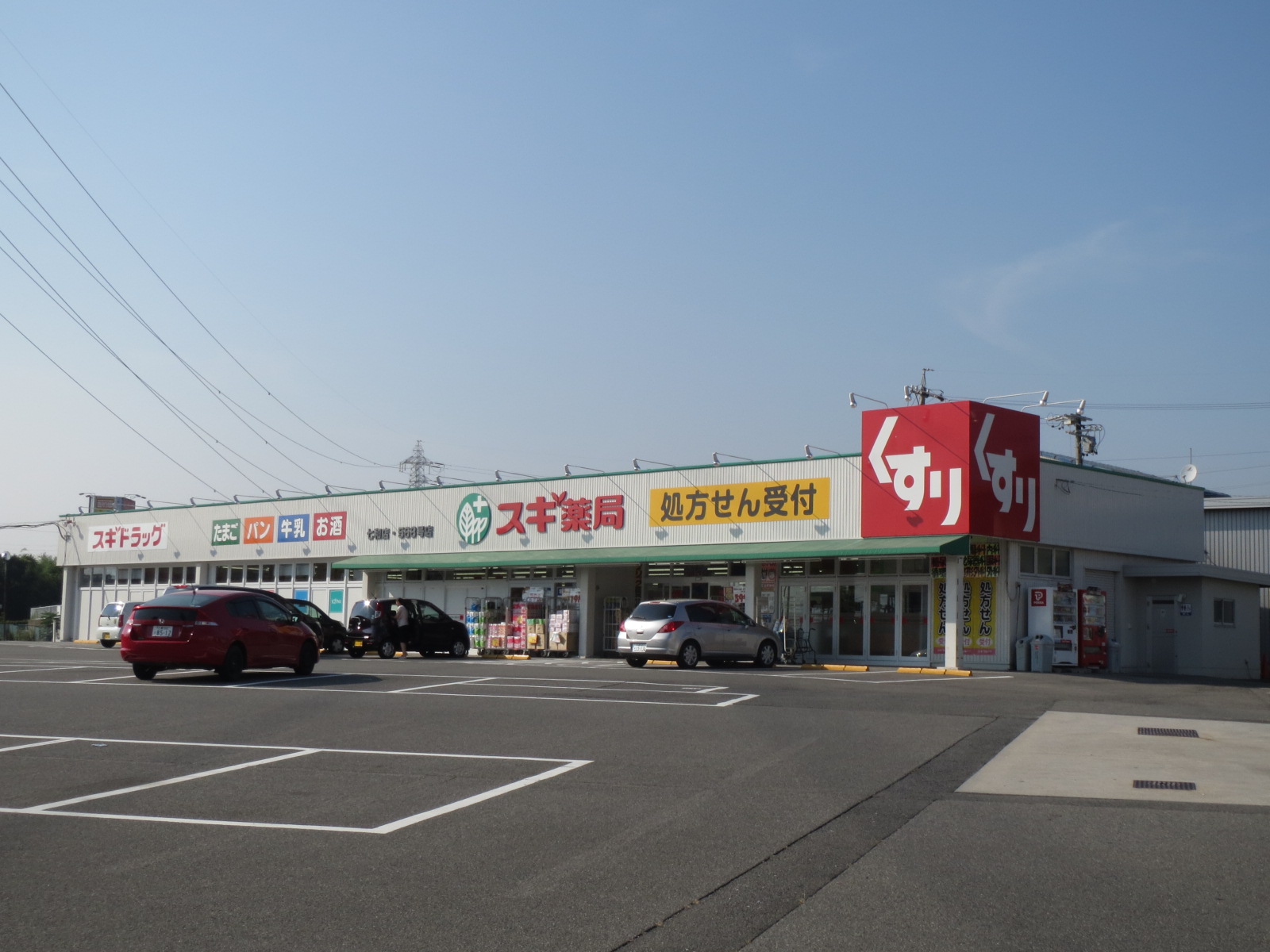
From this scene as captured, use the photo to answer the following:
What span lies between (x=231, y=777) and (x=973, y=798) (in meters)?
6.28

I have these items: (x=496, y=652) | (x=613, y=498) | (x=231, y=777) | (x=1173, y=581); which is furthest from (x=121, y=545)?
(x=231, y=777)

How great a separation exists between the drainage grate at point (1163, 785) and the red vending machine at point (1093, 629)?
2000cm

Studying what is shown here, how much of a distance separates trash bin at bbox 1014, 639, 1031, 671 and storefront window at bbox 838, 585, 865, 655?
4.05 metres

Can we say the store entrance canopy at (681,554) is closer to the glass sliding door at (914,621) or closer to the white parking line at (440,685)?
the glass sliding door at (914,621)

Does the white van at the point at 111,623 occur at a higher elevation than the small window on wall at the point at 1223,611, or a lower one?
lower

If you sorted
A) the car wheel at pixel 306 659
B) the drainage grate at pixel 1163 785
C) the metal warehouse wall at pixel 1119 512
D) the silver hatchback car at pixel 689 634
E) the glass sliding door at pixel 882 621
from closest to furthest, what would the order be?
the drainage grate at pixel 1163 785
the car wheel at pixel 306 659
the silver hatchback car at pixel 689 634
the metal warehouse wall at pixel 1119 512
the glass sliding door at pixel 882 621

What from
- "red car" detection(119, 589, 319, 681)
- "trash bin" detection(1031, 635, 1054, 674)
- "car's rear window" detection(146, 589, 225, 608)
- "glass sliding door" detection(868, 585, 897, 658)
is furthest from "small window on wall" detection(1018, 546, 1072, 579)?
"car's rear window" detection(146, 589, 225, 608)

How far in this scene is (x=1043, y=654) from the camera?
92.0ft

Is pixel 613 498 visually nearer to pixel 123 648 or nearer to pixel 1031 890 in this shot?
pixel 123 648

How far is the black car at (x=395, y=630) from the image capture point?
33.7 meters

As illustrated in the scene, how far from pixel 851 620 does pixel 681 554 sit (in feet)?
17.1

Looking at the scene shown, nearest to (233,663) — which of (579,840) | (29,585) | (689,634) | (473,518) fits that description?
(689,634)

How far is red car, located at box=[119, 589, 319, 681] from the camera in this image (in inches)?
799

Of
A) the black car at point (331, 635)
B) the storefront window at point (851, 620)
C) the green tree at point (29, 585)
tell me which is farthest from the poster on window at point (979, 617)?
the green tree at point (29, 585)
